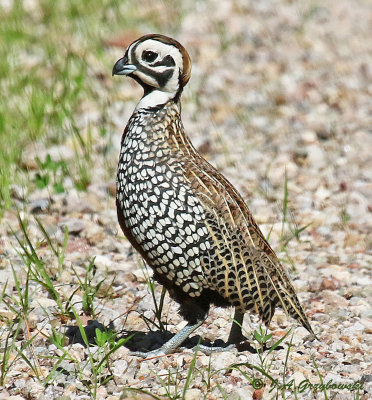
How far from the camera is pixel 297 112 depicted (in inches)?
365

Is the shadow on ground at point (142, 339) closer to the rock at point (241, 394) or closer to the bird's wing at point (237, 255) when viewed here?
the bird's wing at point (237, 255)

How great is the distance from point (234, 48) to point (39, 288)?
5572 mm

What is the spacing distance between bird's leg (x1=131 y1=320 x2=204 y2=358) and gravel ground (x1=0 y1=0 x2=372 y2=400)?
49 mm

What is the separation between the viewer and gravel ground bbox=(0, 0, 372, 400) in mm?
4887

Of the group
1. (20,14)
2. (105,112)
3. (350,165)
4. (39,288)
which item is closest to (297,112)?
(350,165)

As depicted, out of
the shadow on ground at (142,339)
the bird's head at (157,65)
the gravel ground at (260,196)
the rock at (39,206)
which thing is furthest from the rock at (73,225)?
the bird's head at (157,65)

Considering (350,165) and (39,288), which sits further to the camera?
(350,165)

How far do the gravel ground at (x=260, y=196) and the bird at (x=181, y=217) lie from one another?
1.19 feet

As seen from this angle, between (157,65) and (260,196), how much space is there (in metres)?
2.85

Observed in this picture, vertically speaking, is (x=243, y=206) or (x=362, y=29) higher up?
(x=362, y=29)

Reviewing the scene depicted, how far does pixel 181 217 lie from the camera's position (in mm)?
4715

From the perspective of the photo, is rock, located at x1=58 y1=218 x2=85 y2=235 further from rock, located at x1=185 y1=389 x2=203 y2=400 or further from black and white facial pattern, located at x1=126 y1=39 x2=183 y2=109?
rock, located at x1=185 y1=389 x2=203 y2=400

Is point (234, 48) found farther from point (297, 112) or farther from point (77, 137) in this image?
point (77, 137)

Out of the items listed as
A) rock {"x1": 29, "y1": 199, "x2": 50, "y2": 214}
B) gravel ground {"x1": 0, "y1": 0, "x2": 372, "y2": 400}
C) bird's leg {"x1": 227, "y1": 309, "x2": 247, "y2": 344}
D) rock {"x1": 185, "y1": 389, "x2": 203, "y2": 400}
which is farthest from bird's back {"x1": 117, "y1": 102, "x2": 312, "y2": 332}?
rock {"x1": 29, "y1": 199, "x2": 50, "y2": 214}
